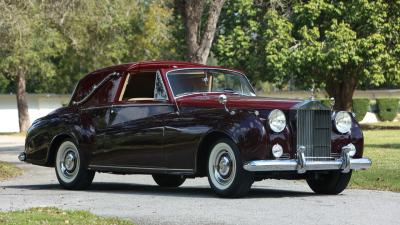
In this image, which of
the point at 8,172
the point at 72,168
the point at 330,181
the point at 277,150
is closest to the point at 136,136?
the point at 72,168

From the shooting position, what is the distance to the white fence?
5844cm

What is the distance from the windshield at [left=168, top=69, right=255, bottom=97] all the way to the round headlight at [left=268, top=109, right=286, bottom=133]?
179 cm

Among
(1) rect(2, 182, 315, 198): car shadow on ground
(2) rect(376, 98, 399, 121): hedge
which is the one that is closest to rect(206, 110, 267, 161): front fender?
(1) rect(2, 182, 315, 198): car shadow on ground

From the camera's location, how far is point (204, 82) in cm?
1302

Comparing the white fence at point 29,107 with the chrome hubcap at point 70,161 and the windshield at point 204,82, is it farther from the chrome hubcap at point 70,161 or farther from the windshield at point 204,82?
the windshield at point 204,82

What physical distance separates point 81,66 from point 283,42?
18.5m

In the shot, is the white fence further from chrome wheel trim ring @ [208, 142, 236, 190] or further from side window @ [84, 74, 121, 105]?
chrome wheel trim ring @ [208, 142, 236, 190]

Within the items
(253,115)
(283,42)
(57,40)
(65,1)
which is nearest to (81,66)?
(57,40)

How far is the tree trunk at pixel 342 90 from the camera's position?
43.9 meters

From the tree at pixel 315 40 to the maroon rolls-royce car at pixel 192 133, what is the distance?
86.5 feet

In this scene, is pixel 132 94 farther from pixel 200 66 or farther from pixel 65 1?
pixel 65 1

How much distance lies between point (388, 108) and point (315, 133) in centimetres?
5221

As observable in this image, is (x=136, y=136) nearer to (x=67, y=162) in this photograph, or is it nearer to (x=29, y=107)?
(x=67, y=162)

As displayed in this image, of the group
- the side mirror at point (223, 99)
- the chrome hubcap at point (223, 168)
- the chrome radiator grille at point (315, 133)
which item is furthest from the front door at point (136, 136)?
the chrome radiator grille at point (315, 133)
